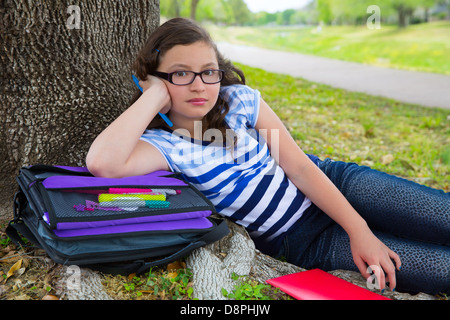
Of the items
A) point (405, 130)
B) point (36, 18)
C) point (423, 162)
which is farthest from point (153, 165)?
point (405, 130)

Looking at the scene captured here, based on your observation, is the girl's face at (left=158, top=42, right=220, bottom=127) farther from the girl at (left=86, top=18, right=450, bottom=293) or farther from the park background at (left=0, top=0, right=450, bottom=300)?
the park background at (left=0, top=0, right=450, bottom=300)

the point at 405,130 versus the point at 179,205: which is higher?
the point at 179,205

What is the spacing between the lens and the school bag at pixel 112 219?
1.65 metres

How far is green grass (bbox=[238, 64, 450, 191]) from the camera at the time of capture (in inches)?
169

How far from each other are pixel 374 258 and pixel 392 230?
316 mm

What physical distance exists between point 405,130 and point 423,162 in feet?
3.95

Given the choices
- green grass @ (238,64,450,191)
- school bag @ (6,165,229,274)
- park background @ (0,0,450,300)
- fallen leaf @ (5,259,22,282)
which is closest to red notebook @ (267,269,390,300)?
park background @ (0,0,450,300)

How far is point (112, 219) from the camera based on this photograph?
5.59 ft

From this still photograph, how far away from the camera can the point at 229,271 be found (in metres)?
1.94

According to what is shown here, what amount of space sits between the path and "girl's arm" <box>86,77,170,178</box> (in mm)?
6350

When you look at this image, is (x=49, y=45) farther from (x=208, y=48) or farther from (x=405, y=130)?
(x=405, y=130)

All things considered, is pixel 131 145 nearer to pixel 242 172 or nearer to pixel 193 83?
pixel 193 83

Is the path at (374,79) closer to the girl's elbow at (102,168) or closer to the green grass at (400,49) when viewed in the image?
the green grass at (400,49)

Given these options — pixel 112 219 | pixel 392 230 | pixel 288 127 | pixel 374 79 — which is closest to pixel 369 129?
pixel 288 127
